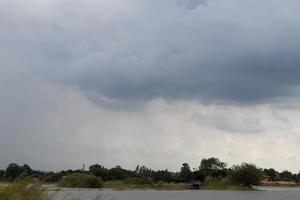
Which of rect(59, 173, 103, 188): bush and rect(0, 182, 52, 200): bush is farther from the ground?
rect(59, 173, 103, 188): bush

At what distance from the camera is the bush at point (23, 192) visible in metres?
22.1

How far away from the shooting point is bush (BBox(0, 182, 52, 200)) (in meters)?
22.1

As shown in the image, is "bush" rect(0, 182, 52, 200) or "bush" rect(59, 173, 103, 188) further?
"bush" rect(59, 173, 103, 188)

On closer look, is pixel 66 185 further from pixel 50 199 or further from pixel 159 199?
pixel 50 199

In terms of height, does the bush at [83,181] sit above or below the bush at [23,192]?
above

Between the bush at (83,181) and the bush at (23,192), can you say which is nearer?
the bush at (23,192)

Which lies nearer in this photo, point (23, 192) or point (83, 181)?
point (23, 192)

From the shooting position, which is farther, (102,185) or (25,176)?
(102,185)

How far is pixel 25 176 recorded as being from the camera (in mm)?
23844

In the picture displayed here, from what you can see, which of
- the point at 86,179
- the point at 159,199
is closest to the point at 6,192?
the point at 159,199

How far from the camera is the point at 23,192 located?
74.5 feet

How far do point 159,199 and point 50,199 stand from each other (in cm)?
8196

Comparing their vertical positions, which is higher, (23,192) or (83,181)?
(83,181)

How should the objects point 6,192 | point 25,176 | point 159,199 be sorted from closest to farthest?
point 6,192 < point 25,176 < point 159,199
